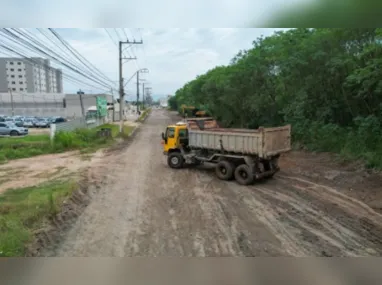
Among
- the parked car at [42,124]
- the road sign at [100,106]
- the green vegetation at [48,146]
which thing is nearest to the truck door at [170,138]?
the green vegetation at [48,146]

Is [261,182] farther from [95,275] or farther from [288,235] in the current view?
[95,275]

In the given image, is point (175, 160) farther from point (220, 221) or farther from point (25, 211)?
point (25, 211)

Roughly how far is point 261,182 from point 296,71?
227 inches

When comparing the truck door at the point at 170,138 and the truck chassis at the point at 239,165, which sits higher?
the truck door at the point at 170,138

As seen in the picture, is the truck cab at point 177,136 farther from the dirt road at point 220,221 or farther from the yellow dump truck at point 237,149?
the dirt road at point 220,221

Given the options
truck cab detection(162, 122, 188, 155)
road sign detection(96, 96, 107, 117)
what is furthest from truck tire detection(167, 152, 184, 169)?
road sign detection(96, 96, 107, 117)

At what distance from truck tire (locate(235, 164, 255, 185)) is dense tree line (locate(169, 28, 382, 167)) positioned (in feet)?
12.7

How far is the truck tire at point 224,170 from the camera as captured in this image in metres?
10.2

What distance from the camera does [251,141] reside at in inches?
380

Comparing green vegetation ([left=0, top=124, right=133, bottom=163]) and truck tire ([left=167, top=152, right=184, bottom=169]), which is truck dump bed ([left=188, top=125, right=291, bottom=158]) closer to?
truck tire ([left=167, top=152, right=184, bottom=169])

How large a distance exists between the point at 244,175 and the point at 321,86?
6508 millimetres

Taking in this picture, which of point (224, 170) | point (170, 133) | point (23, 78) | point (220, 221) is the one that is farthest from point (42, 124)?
point (220, 221)

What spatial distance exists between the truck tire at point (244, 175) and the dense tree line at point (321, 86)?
12.7ft

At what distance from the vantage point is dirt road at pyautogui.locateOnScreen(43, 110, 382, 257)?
543 centimetres
